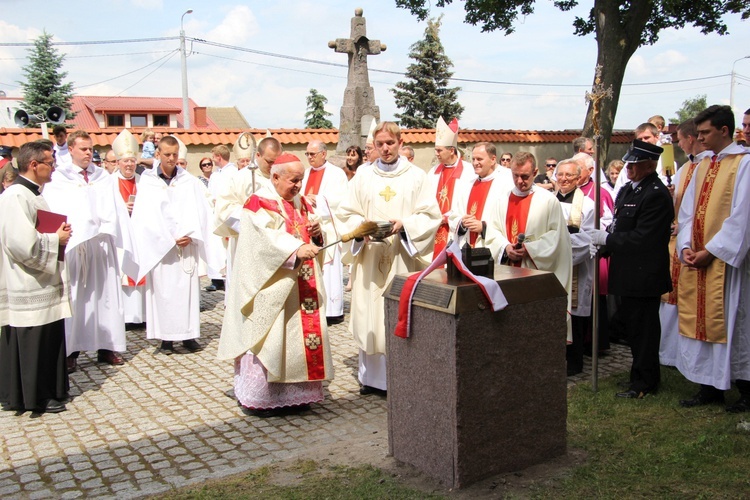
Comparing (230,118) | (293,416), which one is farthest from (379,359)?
(230,118)

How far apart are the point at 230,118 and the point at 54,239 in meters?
57.7

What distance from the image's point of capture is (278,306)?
5.25 metres

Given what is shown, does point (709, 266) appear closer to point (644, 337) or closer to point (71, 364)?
point (644, 337)

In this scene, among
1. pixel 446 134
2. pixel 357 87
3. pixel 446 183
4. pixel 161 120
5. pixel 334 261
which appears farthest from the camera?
pixel 161 120

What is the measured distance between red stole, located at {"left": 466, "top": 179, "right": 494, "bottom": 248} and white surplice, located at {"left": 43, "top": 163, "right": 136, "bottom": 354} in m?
3.50

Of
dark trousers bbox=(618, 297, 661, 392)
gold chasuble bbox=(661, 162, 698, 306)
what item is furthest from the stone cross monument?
dark trousers bbox=(618, 297, 661, 392)

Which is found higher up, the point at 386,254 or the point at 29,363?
the point at 386,254

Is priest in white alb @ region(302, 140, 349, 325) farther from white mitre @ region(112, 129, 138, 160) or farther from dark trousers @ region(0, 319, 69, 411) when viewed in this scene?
dark trousers @ region(0, 319, 69, 411)

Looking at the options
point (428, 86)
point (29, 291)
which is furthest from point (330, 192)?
point (428, 86)

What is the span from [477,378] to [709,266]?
2.57 metres

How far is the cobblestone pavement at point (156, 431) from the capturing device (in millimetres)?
4414

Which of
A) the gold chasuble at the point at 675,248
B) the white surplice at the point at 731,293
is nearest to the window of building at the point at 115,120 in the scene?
the gold chasuble at the point at 675,248

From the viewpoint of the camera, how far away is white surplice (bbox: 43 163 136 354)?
21.8 ft

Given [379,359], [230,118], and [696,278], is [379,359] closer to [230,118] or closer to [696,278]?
[696,278]
